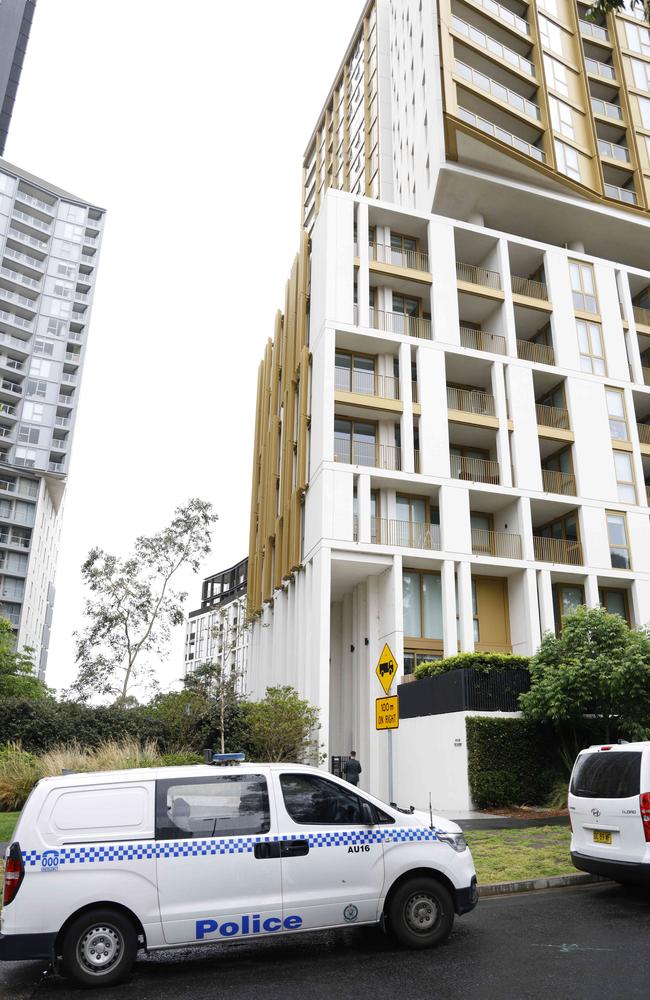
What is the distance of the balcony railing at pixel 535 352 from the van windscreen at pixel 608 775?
26.1m

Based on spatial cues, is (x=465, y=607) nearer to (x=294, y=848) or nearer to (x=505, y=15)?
(x=294, y=848)

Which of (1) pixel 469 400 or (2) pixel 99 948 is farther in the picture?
(1) pixel 469 400

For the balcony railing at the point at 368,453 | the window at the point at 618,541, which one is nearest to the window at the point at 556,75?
the balcony railing at the point at 368,453

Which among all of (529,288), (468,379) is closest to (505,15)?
(529,288)

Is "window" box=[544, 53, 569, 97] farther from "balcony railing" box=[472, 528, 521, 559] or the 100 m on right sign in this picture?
the 100 m on right sign

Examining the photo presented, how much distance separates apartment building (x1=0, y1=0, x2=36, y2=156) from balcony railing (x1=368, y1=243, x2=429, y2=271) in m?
78.8

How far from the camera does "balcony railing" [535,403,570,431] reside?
3183 centimetres

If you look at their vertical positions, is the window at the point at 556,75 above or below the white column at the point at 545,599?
above

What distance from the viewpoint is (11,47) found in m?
95.7

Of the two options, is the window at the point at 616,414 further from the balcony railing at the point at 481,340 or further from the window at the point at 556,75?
the window at the point at 556,75

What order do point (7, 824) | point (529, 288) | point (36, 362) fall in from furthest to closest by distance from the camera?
point (36, 362), point (529, 288), point (7, 824)

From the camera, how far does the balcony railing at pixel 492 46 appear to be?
112 feet

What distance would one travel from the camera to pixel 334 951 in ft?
22.2

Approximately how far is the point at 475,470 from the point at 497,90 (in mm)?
17699
